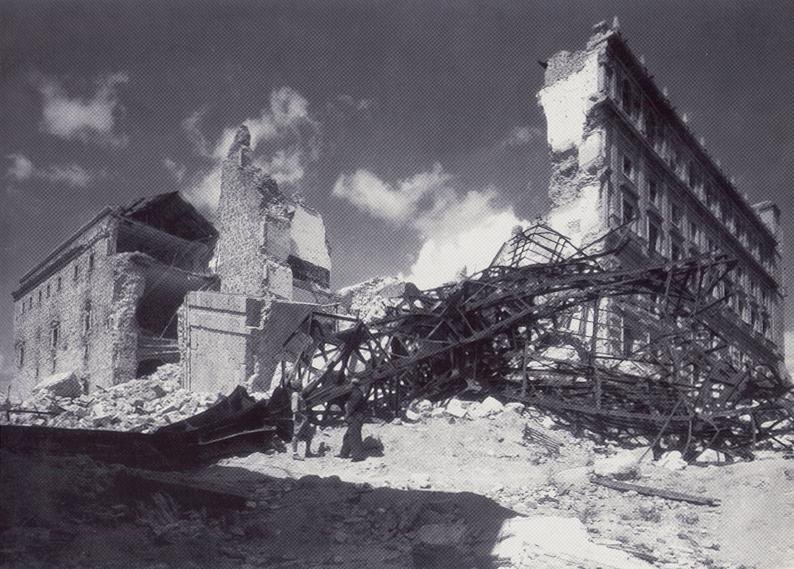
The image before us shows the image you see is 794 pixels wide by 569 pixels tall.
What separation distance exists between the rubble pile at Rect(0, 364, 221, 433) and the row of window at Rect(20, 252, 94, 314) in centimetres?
624

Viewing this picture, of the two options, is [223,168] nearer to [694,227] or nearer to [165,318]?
[165,318]

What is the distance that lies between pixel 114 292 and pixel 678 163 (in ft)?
91.9

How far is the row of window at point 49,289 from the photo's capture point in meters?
24.6

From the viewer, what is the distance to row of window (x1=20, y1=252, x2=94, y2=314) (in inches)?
968

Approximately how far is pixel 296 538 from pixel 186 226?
2334 cm

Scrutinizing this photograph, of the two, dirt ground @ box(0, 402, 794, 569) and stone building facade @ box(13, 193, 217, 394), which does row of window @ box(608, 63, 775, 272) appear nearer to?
dirt ground @ box(0, 402, 794, 569)

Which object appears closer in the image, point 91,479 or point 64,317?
point 91,479

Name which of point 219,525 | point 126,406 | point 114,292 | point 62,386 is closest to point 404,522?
point 219,525

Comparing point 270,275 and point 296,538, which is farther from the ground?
point 270,275

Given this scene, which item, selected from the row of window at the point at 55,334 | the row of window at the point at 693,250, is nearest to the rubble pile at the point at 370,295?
the row of window at the point at 693,250

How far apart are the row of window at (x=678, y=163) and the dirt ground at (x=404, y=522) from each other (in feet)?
66.3

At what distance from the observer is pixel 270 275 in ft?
83.8

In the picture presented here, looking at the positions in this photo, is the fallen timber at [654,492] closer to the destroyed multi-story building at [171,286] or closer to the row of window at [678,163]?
the destroyed multi-story building at [171,286]

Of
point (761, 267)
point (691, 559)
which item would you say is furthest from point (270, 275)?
point (761, 267)
